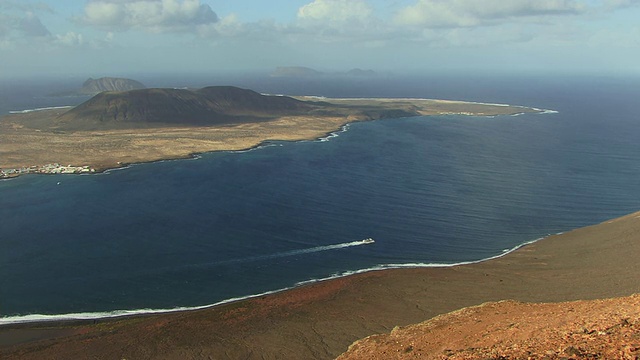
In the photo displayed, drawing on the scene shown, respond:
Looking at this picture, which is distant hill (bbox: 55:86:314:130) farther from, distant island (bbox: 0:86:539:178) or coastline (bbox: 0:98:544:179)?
coastline (bbox: 0:98:544:179)

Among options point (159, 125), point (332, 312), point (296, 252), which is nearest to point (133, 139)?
point (159, 125)

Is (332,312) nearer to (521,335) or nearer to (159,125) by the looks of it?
(521,335)

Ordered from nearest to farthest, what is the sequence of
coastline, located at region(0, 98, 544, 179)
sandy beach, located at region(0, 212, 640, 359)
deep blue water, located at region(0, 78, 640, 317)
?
sandy beach, located at region(0, 212, 640, 359) → deep blue water, located at region(0, 78, 640, 317) → coastline, located at region(0, 98, 544, 179)

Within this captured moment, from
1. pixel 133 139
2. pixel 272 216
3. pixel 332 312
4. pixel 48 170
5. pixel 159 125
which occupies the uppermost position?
pixel 159 125

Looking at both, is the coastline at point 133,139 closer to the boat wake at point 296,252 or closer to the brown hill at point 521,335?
the boat wake at point 296,252

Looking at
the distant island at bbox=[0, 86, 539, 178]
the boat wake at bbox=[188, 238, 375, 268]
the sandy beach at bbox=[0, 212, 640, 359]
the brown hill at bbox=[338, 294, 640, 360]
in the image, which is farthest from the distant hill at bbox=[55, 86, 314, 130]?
the brown hill at bbox=[338, 294, 640, 360]

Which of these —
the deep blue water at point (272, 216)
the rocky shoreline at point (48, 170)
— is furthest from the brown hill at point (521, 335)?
the rocky shoreline at point (48, 170)

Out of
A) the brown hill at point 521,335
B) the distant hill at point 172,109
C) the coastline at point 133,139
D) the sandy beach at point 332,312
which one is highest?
the distant hill at point 172,109

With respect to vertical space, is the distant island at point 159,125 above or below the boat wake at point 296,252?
above
